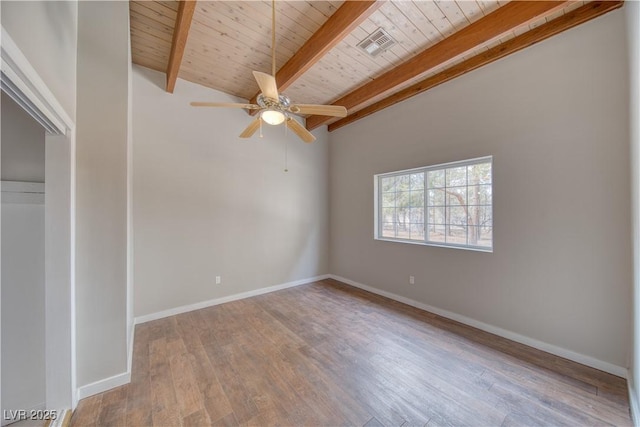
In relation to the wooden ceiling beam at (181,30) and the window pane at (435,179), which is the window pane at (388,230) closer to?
the window pane at (435,179)

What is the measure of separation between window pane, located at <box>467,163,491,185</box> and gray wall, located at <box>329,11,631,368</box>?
152mm

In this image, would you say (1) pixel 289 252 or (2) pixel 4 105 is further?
(1) pixel 289 252

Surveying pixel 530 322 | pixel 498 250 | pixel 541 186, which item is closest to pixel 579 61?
pixel 541 186

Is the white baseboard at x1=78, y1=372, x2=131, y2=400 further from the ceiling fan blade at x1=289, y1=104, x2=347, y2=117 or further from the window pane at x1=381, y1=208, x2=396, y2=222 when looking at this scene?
the window pane at x1=381, y1=208, x2=396, y2=222

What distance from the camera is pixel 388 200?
418cm

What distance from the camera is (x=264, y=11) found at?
228 centimetres

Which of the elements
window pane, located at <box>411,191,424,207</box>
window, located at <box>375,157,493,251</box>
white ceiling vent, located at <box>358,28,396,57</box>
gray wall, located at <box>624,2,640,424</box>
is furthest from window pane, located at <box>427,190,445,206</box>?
white ceiling vent, located at <box>358,28,396,57</box>

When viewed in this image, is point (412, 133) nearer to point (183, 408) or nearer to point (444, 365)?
point (444, 365)

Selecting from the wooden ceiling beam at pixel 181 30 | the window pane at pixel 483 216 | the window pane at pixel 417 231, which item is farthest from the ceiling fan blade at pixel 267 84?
the window pane at pixel 417 231

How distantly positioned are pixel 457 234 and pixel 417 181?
983 mm

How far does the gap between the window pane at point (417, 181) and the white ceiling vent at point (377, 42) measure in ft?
5.77

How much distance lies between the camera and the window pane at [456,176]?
123 inches

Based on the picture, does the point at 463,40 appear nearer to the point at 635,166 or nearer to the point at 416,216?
the point at 635,166

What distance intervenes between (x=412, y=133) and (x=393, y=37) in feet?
4.45
